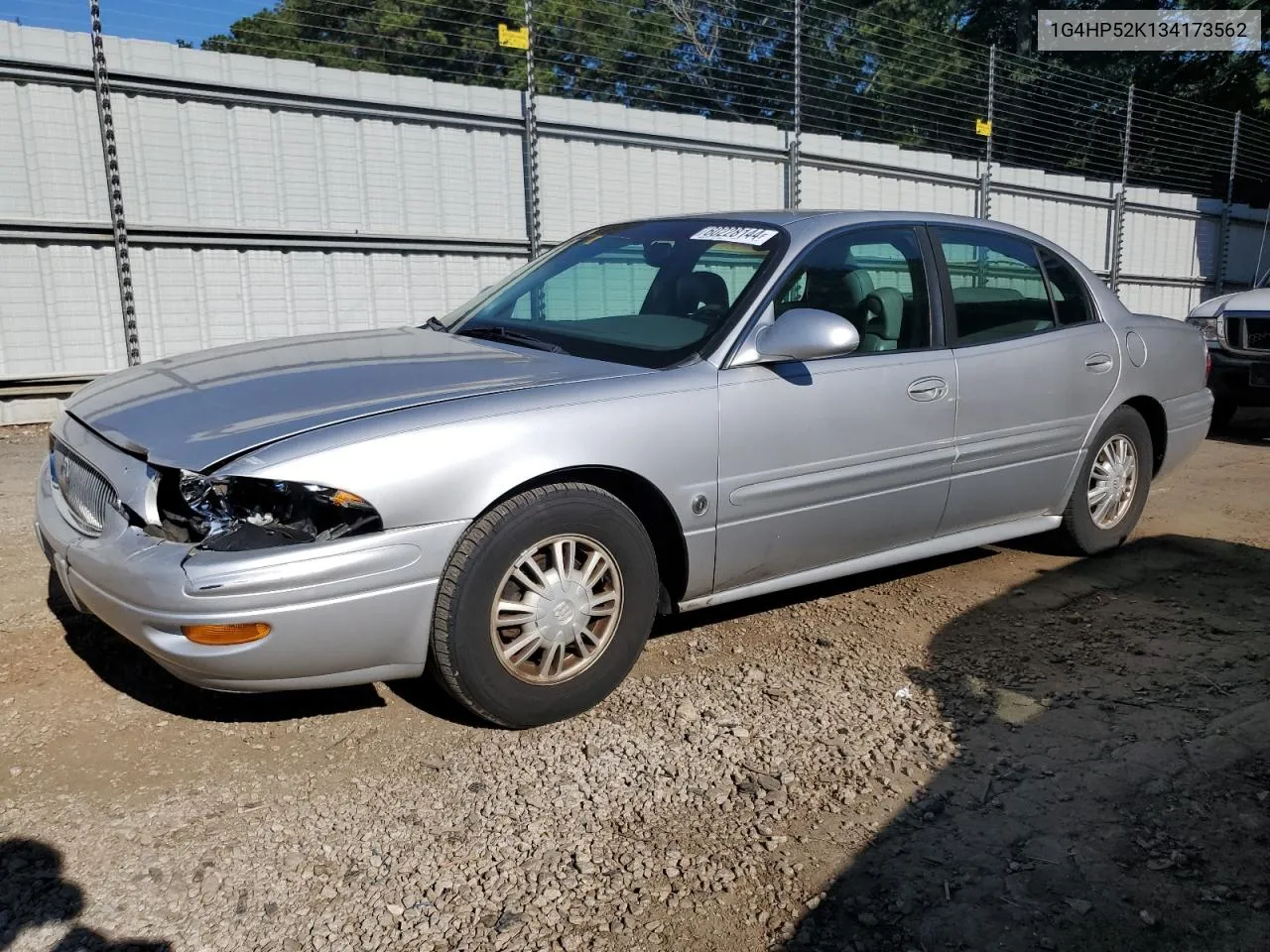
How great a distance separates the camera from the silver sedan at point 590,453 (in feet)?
8.65

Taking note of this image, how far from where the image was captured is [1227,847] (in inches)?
97.0

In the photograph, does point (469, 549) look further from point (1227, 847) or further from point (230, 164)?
point (230, 164)

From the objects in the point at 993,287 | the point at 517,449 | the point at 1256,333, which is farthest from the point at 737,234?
the point at 1256,333

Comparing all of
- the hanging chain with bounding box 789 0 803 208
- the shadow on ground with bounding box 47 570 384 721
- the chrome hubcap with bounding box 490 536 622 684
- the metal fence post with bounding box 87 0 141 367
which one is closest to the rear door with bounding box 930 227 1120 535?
the chrome hubcap with bounding box 490 536 622 684

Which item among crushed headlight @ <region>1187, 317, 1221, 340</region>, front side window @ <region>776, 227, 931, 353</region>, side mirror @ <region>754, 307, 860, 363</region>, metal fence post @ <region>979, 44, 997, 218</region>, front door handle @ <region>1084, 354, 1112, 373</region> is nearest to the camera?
side mirror @ <region>754, 307, 860, 363</region>

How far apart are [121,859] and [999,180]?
46.1 feet

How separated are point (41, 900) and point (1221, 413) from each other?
31.2ft

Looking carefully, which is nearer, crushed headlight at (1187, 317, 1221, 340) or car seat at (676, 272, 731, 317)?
car seat at (676, 272, 731, 317)

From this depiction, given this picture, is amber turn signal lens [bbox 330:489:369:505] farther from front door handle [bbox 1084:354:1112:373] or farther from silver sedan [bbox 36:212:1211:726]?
front door handle [bbox 1084:354:1112:373]

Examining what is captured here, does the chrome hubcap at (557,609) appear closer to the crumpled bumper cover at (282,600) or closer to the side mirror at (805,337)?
the crumpled bumper cover at (282,600)

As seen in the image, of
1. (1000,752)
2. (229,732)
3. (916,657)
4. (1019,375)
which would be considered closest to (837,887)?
(1000,752)

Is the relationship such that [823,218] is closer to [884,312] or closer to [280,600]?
[884,312]

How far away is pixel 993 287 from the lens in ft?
14.4

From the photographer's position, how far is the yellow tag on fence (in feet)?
28.9
